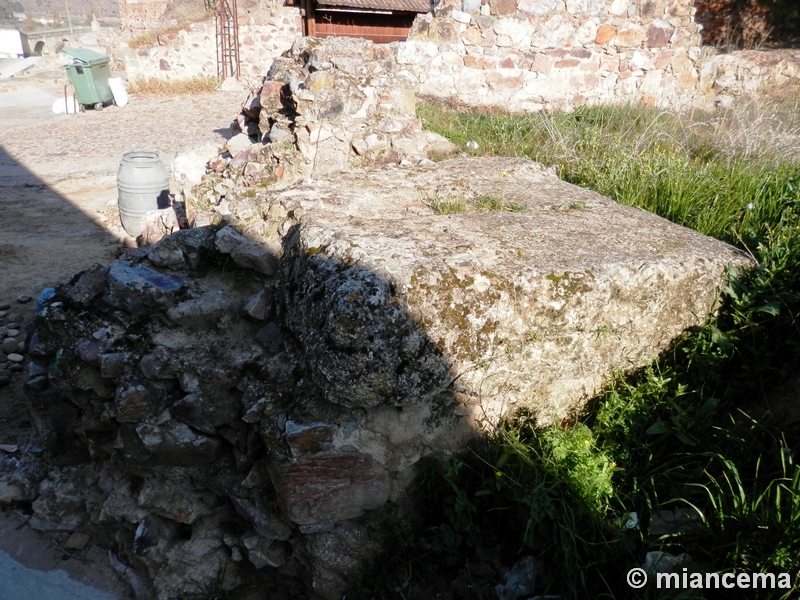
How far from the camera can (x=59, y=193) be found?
7438mm

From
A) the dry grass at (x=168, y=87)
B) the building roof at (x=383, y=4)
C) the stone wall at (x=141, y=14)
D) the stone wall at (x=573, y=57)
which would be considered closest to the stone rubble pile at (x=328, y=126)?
the stone wall at (x=573, y=57)

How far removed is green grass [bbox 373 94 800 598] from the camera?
1.81 metres

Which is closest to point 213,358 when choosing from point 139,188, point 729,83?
point 139,188

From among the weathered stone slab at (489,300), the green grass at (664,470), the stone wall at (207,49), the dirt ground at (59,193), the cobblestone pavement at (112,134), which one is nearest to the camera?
the green grass at (664,470)

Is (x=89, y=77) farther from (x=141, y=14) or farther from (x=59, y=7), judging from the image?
(x=59, y=7)

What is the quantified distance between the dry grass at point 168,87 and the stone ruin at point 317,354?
12.2 metres

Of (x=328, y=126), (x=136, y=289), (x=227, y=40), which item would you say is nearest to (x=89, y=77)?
(x=227, y=40)

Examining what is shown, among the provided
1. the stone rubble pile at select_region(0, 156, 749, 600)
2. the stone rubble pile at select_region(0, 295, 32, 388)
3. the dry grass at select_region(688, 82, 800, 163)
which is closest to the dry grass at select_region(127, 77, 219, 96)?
the stone rubble pile at select_region(0, 295, 32, 388)

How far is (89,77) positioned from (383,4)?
6.50 metres

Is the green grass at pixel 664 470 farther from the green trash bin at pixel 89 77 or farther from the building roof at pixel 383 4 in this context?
the green trash bin at pixel 89 77

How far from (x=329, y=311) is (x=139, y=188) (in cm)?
469

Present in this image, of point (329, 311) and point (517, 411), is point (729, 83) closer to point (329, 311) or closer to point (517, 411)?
point (517, 411)

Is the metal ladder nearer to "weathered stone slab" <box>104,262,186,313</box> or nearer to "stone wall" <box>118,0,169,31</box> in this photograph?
"stone wall" <box>118,0,169,31</box>

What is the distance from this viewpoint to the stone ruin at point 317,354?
2.16 m
